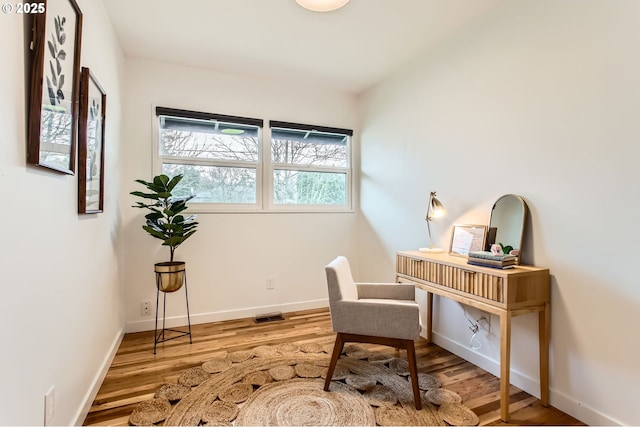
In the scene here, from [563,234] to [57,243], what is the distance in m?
2.62

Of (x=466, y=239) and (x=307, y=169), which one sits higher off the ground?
(x=307, y=169)

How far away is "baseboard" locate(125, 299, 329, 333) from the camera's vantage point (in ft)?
9.62

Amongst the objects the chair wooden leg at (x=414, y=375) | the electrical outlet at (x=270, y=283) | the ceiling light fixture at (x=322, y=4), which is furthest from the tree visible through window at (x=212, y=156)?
the chair wooden leg at (x=414, y=375)

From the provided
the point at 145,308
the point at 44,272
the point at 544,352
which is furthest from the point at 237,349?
the point at 544,352

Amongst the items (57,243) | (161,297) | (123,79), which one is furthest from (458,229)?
(123,79)

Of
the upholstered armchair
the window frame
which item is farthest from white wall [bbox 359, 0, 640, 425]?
the window frame

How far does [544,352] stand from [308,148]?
2.82 metres

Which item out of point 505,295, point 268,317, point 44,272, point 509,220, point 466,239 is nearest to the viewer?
point 44,272

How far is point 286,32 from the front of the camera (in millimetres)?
2443

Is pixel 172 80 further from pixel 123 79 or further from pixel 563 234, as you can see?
pixel 563 234

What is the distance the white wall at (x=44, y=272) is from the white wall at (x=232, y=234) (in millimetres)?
751

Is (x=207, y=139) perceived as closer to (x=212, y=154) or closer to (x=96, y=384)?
(x=212, y=154)

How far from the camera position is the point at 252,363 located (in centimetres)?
229

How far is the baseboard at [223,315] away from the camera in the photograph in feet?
9.62
